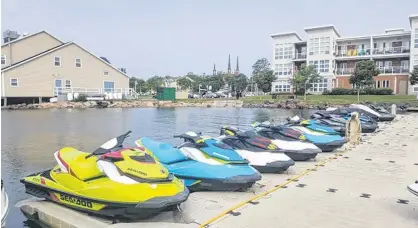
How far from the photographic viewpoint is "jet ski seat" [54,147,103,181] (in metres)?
4.75

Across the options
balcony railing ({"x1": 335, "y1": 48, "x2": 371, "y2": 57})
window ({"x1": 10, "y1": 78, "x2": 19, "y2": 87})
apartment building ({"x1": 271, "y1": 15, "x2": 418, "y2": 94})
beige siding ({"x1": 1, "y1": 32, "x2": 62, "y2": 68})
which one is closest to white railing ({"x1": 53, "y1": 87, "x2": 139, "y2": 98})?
window ({"x1": 10, "y1": 78, "x2": 19, "y2": 87})

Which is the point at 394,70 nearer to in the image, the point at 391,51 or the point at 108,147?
the point at 391,51

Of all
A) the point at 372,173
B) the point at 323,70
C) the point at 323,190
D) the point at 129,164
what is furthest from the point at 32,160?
the point at 323,70

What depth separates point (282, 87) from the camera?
54125 millimetres

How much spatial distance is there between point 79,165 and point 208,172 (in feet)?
6.32

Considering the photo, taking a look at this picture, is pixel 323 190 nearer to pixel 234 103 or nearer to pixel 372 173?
pixel 372 173

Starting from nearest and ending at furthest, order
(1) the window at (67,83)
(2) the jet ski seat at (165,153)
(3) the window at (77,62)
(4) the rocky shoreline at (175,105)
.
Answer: (2) the jet ski seat at (165,153)
(4) the rocky shoreline at (175,105)
(1) the window at (67,83)
(3) the window at (77,62)

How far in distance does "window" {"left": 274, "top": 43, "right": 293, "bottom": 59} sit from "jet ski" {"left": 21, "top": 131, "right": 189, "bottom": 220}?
50377 millimetres

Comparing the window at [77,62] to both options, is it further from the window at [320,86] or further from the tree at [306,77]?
the window at [320,86]

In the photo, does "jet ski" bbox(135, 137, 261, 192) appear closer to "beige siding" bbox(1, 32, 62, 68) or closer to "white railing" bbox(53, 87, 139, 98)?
"white railing" bbox(53, 87, 139, 98)

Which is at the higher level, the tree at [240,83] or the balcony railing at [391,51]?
the balcony railing at [391,51]

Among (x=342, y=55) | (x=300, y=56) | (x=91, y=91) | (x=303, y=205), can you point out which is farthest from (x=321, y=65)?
(x=303, y=205)

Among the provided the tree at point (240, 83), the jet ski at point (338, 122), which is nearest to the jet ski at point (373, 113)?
the jet ski at point (338, 122)

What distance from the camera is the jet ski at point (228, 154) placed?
19.3ft
